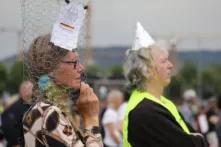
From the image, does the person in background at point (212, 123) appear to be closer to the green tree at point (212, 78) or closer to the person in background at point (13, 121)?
the person in background at point (13, 121)

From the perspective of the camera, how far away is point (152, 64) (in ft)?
15.2

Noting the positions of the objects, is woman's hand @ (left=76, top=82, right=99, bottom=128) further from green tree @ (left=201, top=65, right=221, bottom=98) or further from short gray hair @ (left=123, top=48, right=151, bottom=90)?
green tree @ (left=201, top=65, right=221, bottom=98)

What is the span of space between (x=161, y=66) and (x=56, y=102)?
1.43 metres

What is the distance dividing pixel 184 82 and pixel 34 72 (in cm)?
6411

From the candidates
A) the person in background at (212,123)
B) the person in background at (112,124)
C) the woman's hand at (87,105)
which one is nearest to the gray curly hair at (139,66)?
the woman's hand at (87,105)

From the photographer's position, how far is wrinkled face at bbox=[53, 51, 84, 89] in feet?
11.1

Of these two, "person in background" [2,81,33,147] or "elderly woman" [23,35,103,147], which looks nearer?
"elderly woman" [23,35,103,147]

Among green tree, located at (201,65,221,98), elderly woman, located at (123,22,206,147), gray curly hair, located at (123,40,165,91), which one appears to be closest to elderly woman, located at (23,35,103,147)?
elderly woman, located at (123,22,206,147)

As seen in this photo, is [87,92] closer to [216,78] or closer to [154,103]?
[154,103]

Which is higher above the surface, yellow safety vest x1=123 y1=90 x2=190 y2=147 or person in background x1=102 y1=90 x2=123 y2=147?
yellow safety vest x1=123 y1=90 x2=190 y2=147

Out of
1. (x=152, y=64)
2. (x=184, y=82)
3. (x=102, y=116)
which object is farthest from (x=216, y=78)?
(x=152, y=64)

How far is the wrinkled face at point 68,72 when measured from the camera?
3.39 meters

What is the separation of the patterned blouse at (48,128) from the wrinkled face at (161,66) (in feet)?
4.65

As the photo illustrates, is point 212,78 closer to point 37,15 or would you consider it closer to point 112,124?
point 112,124
